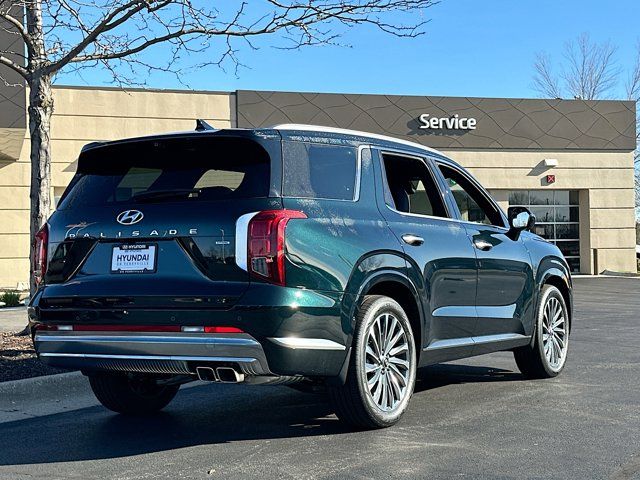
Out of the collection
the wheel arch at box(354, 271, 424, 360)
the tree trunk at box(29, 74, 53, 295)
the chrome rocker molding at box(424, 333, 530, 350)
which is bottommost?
the chrome rocker molding at box(424, 333, 530, 350)

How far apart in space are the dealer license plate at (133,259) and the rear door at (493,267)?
111 inches

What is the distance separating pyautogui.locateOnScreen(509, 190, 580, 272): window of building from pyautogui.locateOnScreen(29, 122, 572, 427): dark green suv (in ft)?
79.1

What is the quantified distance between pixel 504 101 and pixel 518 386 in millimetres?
22501

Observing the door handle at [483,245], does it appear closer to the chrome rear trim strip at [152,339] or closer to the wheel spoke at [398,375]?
the wheel spoke at [398,375]

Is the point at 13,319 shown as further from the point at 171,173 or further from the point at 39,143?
the point at 171,173

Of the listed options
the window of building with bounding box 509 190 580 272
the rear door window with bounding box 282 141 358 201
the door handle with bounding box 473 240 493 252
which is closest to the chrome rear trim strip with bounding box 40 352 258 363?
the rear door window with bounding box 282 141 358 201

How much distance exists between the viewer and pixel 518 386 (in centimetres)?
766

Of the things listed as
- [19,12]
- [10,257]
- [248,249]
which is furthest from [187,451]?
[10,257]

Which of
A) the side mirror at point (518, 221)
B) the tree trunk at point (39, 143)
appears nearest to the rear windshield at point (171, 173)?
the side mirror at point (518, 221)

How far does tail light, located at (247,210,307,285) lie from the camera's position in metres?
5.05

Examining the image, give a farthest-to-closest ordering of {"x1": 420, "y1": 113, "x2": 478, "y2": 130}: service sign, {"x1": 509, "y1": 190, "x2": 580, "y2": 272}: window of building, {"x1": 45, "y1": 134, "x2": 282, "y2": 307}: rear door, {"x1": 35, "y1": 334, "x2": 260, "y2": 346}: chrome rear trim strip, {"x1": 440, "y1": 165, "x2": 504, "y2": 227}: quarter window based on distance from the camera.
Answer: {"x1": 509, "y1": 190, "x2": 580, "y2": 272}: window of building < {"x1": 420, "y1": 113, "x2": 478, "y2": 130}: service sign < {"x1": 440, "y1": 165, "x2": 504, "y2": 227}: quarter window < {"x1": 45, "y1": 134, "x2": 282, "y2": 307}: rear door < {"x1": 35, "y1": 334, "x2": 260, "y2": 346}: chrome rear trim strip

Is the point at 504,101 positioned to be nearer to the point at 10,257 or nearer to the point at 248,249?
the point at 10,257

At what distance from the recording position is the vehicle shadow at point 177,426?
5.49 meters

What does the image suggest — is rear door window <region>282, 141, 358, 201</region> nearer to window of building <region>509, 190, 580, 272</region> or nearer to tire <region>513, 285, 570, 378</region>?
tire <region>513, 285, 570, 378</region>
